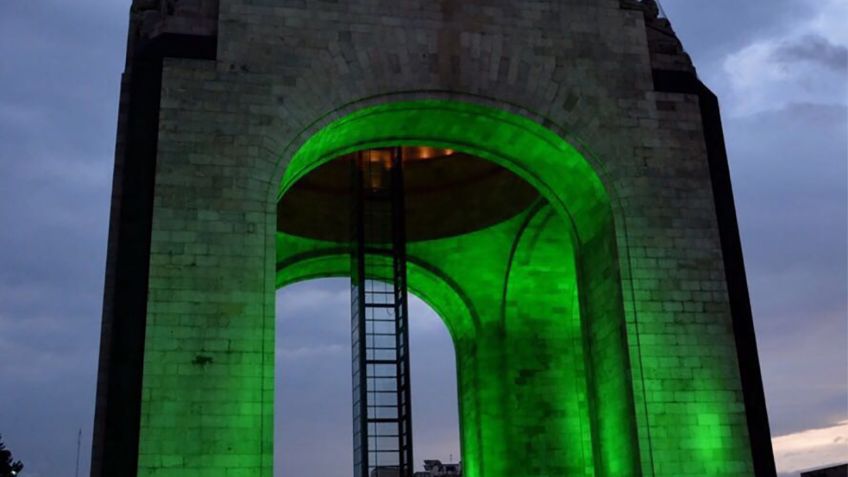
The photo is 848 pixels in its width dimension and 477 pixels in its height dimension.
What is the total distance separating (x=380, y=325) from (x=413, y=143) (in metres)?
3.77

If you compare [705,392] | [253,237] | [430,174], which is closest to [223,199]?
[253,237]

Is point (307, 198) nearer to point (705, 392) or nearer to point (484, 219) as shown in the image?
point (484, 219)

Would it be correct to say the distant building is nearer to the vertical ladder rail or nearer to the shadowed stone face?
the vertical ladder rail

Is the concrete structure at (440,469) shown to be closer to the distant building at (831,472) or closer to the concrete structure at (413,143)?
the distant building at (831,472)

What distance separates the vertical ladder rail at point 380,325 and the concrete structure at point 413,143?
3.16 metres

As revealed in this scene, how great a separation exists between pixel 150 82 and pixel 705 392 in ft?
30.1

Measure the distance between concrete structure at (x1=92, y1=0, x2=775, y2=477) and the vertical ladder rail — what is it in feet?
10.4

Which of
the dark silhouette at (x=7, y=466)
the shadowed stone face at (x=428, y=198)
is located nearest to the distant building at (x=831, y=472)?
the shadowed stone face at (x=428, y=198)

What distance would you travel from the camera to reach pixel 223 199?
Answer: 12.8 meters

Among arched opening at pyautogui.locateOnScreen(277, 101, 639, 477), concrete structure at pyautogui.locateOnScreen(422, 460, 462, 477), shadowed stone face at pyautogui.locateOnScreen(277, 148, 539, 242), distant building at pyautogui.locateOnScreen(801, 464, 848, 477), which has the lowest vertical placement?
distant building at pyautogui.locateOnScreen(801, 464, 848, 477)

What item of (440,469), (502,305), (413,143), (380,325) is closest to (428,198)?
(502,305)

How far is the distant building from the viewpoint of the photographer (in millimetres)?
14545

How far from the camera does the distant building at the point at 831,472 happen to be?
47.7 ft

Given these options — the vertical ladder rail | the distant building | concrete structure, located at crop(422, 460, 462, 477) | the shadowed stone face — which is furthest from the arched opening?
concrete structure, located at crop(422, 460, 462, 477)
